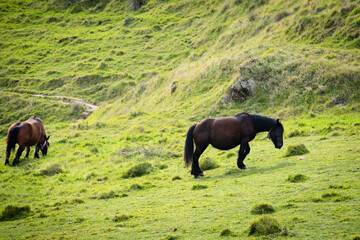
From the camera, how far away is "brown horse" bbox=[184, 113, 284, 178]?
52.0ft

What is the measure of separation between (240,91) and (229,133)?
13.3 metres

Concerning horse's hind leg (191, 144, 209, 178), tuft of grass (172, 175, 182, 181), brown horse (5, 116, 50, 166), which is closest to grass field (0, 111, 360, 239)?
tuft of grass (172, 175, 182, 181)

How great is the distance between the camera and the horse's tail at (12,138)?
74.4 ft

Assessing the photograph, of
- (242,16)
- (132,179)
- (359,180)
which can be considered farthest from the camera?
(242,16)

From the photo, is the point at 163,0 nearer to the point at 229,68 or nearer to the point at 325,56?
the point at 229,68

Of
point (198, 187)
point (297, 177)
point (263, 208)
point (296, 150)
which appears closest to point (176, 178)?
point (198, 187)

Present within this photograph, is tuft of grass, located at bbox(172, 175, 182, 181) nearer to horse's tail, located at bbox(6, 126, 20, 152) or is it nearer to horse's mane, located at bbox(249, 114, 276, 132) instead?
horse's mane, located at bbox(249, 114, 276, 132)

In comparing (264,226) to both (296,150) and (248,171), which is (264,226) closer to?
(248,171)

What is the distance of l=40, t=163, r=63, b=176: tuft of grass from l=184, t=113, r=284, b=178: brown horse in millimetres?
8503

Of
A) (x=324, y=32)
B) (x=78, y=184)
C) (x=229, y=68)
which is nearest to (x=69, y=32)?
(x=229, y=68)

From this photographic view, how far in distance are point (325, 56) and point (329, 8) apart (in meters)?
8.80

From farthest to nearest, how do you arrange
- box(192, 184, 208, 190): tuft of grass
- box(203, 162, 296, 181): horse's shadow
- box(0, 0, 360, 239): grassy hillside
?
box(203, 162, 296, 181): horse's shadow
box(192, 184, 208, 190): tuft of grass
box(0, 0, 360, 239): grassy hillside

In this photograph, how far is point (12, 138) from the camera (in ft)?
74.8

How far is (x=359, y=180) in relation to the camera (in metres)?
10.7
